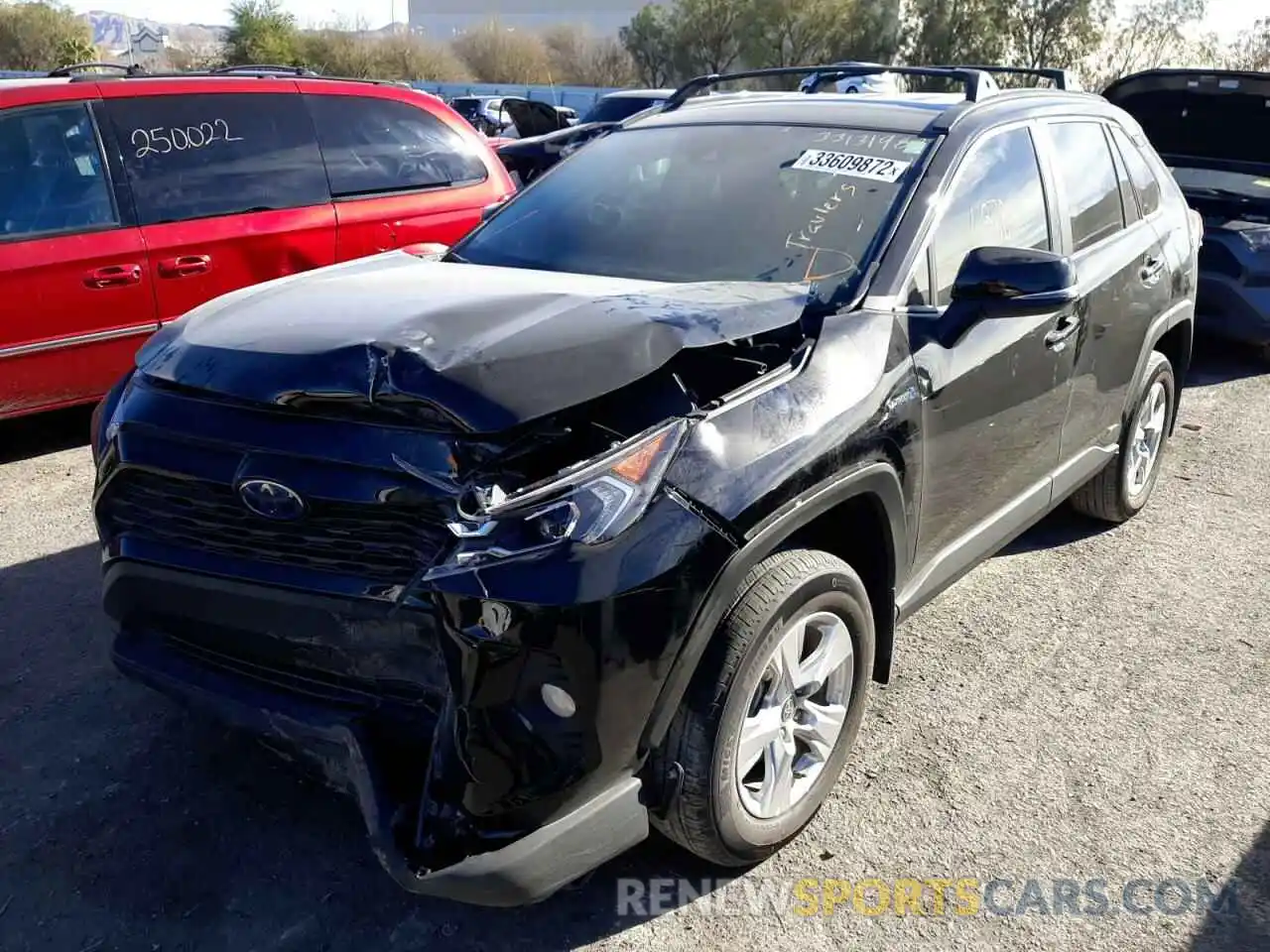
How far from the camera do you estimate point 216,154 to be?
5785mm

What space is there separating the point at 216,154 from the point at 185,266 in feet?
2.20

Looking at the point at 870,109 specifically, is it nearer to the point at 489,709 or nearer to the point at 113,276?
the point at 489,709

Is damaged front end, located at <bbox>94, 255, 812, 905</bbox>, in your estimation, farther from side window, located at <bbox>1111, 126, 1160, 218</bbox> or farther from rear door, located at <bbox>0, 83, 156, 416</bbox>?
rear door, located at <bbox>0, 83, 156, 416</bbox>

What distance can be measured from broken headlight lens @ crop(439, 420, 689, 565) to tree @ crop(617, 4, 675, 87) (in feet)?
176

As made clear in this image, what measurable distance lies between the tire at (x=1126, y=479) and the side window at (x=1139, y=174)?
64cm

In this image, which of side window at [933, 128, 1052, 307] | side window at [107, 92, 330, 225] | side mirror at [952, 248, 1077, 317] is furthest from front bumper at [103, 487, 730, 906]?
side window at [107, 92, 330, 225]

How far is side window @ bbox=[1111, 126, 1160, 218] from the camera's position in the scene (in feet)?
14.9

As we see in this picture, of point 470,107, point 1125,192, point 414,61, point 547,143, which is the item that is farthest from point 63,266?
point 414,61

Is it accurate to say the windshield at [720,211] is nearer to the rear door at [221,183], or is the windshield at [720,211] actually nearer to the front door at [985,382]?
the front door at [985,382]

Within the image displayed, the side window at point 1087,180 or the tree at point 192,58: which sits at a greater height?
the side window at point 1087,180

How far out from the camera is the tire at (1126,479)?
4.65 metres

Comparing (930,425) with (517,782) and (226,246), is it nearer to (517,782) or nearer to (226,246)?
(517,782)

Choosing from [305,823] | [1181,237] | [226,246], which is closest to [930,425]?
[305,823]

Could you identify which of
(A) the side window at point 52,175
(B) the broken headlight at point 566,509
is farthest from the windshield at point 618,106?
(B) the broken headlight at point 566,509
